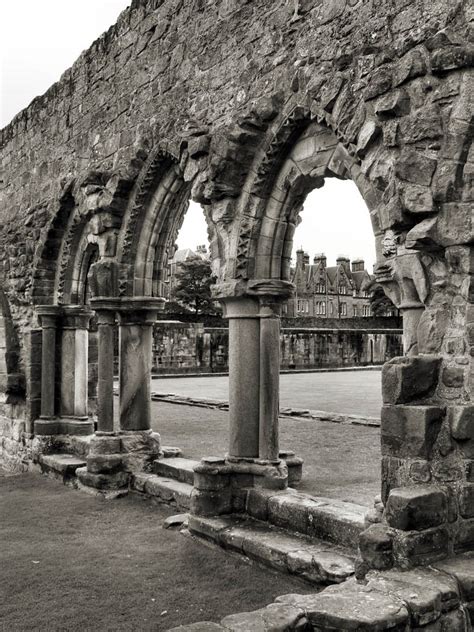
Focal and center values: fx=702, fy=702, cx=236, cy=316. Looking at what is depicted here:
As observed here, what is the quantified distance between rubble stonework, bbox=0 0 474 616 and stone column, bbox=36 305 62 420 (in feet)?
0.11

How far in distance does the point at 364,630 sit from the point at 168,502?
4.46 meters

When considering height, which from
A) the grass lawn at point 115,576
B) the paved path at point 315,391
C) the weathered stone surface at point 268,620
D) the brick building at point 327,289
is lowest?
the grass lawn at point 115,576

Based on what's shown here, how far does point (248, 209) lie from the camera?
6.51m

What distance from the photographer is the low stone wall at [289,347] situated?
25422mm

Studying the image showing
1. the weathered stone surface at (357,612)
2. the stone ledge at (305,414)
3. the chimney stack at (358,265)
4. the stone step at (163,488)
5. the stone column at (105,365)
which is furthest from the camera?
the chimney stack at (358,265)

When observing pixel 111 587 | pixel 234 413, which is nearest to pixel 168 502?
pixel 234 413

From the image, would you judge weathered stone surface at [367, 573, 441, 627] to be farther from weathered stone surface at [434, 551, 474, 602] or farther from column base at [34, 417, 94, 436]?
column base at [34, 417, 94, 436]

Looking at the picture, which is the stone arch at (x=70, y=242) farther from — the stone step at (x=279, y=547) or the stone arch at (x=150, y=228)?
the stone step at (x=279, y=547)

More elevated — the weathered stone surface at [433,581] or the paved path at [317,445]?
the weathered stone surface at [433,581]

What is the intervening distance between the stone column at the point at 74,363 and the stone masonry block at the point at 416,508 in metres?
6.91

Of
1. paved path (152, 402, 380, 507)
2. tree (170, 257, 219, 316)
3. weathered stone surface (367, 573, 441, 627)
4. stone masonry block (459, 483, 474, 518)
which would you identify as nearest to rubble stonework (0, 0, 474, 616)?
stone masonry block (459, 483, 474, 518)

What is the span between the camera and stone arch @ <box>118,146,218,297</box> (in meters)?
8.23

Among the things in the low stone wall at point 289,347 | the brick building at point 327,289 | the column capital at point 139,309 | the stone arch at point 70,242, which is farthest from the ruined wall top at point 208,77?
the brick building at point 327,289

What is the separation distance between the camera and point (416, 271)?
4582mm
